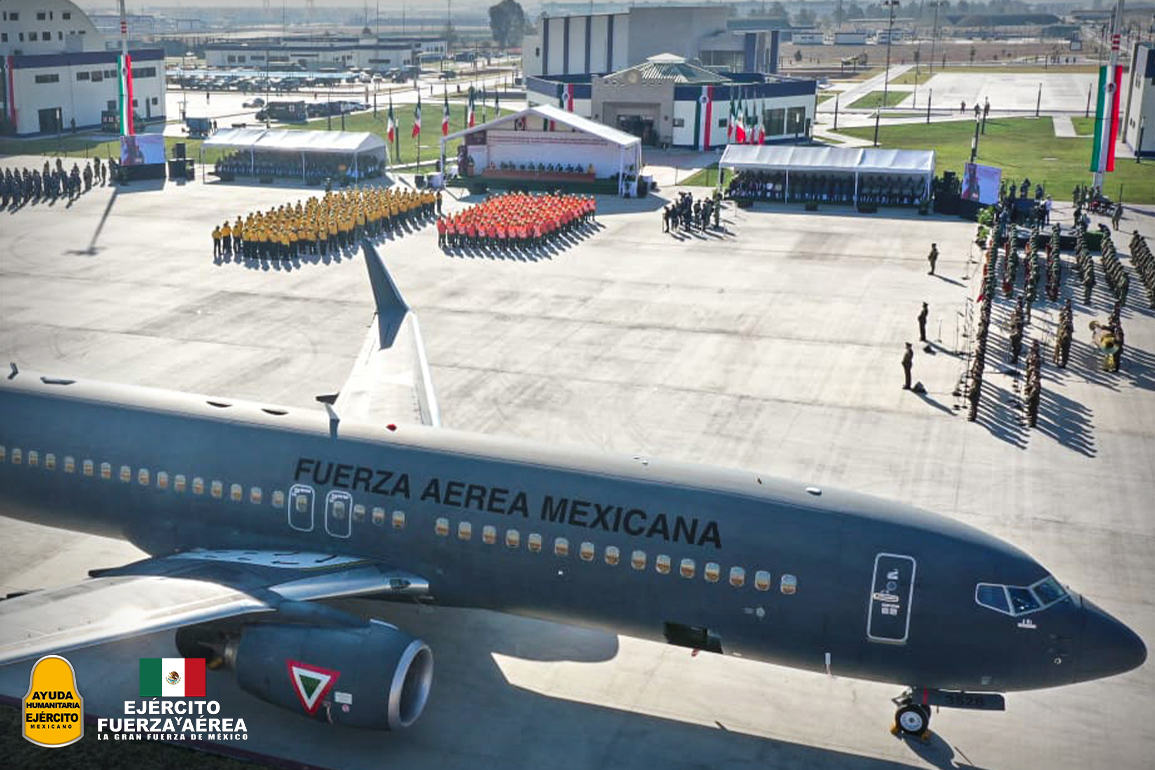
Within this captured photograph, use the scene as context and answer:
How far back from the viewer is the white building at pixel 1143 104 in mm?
88812

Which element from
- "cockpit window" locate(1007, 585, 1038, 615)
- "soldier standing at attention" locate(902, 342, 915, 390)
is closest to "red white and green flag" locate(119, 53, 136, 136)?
"soldier standing at attention" locate(902, 342, 915, 390)

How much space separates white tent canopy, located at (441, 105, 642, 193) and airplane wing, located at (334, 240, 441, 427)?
4597 centimetres

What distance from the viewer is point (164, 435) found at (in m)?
21.2

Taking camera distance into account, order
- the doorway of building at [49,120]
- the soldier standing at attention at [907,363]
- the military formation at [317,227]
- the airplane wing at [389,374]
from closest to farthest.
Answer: the airplane wing at [389,374] → the soldier standing at attention at [907,363] → the military formation at [317,227] → the doorway of building at [49,120]

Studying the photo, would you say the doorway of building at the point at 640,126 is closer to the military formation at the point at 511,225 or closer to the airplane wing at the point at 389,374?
the military formation at the point at 511,225

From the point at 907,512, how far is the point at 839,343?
920 inches

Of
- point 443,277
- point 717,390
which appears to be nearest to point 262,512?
point 717,390

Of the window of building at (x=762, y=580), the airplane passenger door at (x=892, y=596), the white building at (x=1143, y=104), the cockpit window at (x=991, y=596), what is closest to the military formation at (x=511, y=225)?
the window of building at (x=762, y=580)

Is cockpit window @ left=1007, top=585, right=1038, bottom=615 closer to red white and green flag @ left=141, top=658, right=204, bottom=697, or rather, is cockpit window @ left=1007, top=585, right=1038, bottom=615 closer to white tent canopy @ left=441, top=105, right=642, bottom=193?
red white and green flag @ left=141, top=658, right=204, bottom=697

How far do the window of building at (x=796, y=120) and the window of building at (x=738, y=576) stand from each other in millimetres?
87727

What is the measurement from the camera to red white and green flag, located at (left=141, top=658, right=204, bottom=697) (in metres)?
19.0

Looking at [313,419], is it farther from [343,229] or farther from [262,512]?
[343,229]

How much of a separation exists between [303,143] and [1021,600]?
2603 inches

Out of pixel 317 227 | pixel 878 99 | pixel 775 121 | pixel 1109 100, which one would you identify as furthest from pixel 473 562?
pixel 878 99
